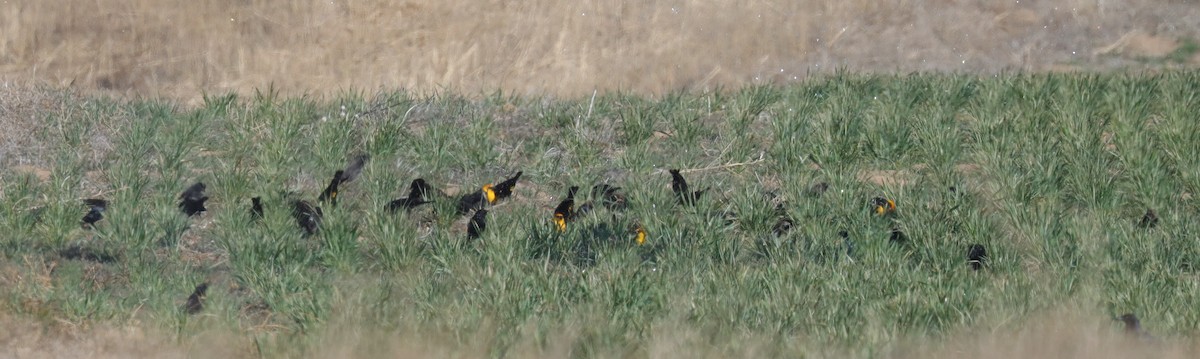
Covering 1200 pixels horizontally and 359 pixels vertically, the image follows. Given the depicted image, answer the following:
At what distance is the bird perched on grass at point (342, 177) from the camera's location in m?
6.43

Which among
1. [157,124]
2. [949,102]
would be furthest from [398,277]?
[949,102]

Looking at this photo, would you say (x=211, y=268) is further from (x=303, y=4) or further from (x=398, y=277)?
(x=303, y=4)

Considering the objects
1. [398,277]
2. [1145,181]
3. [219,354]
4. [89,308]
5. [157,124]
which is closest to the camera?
[219,354]

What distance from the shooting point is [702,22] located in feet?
36.1

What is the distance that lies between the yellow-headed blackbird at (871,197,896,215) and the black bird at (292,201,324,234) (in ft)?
7.90

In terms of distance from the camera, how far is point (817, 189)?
6805 mm

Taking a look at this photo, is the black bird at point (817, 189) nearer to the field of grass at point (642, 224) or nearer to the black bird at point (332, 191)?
the field of grass at point (642, 224)

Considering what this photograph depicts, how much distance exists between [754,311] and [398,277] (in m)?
1.42

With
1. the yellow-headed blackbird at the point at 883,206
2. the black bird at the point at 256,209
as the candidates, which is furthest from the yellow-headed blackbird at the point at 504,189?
the yellow-headed blackbird at the point at 883,206

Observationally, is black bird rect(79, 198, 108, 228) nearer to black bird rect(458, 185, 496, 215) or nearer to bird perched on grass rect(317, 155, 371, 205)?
bird perched on grass rect(317, 155, 371, 205)

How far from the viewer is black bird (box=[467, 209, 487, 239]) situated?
5945 millimetres

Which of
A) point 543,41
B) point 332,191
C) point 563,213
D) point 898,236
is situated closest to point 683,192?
point 563,213

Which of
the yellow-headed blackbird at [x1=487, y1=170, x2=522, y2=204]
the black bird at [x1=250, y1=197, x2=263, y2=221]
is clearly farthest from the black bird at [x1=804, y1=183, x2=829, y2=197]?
the black bird at [x1=250, y1=197, x2=263, y2=221]

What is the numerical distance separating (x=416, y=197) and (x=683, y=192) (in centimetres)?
122
